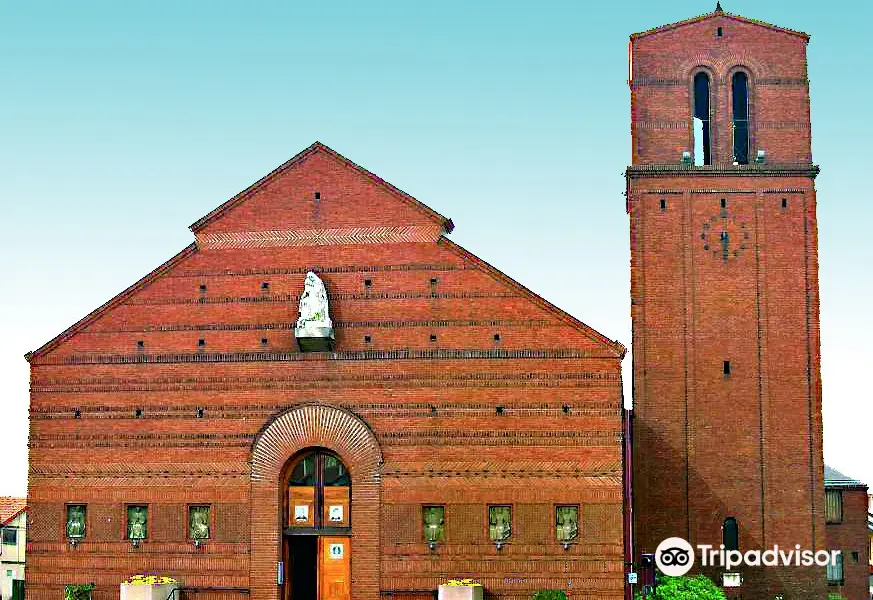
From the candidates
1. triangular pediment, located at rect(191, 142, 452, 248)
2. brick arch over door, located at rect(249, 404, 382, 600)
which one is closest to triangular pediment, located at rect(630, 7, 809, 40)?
triangular pediment, located at rect(191, 142, 452, 248)

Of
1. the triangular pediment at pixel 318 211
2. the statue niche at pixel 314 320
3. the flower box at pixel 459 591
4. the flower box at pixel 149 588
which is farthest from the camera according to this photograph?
the triangular pediment at pixel 318 211

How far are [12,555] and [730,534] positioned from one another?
109 ft

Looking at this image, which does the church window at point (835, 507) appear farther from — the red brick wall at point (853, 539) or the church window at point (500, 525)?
the church window at point (500, 525)

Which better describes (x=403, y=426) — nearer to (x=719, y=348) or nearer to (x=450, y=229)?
(x=450, y=229)

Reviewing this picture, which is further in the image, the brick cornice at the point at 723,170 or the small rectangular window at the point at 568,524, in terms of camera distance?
the brick cornice at the point at 723,170

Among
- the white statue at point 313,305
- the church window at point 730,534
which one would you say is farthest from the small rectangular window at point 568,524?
the white statue at point 313,305

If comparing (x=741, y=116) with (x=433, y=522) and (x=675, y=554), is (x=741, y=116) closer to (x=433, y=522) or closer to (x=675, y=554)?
(x=675, y=554)

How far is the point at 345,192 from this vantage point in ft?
109

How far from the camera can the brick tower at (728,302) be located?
34219mm

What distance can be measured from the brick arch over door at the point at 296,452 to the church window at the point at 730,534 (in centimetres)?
981

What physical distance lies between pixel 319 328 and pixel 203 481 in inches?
198

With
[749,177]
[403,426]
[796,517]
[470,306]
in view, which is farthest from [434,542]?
[749,177]

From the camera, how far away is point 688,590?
32562 mm

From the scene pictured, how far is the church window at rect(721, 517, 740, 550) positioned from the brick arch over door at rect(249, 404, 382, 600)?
981 cm
